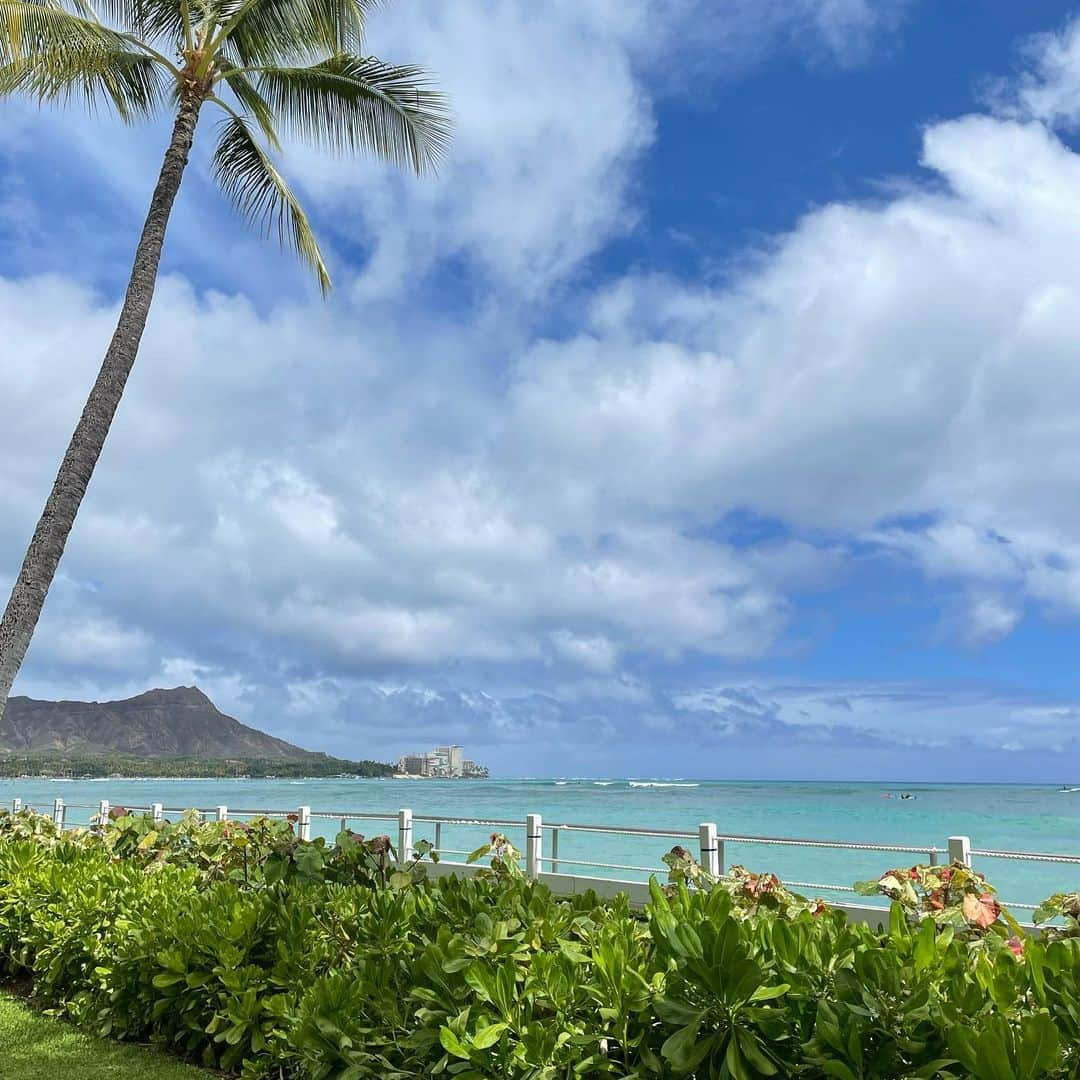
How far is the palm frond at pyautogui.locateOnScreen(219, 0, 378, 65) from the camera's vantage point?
11062mm

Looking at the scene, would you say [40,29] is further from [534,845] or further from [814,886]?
[534,845]

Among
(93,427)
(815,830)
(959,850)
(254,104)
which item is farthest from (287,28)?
(815,830)

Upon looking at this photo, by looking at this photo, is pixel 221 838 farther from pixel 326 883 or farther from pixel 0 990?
pixel 326 883

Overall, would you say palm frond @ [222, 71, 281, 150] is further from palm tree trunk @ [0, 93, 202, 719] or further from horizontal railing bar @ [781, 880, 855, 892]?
horizontal railing bar @ [781, 880, 855, 892]

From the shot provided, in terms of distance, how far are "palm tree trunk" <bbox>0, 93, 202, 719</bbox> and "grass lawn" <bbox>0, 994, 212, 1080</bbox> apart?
281 cm

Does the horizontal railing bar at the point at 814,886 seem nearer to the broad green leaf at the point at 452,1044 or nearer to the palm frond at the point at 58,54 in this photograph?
the broad green leaf at the point at 452,1044

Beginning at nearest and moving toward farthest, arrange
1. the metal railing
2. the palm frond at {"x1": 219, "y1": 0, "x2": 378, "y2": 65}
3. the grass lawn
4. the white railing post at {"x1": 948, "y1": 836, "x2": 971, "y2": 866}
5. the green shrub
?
the green shrub, the grass lawn, the white railing post at {"x1": 948, "y1": 836, "x2": 971, "y2": 866}, the metal railing, the palm frond at {"x1": 219, "y1": 0, "x2": 378, "y2": 65}

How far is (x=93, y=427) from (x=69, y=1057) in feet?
17.8

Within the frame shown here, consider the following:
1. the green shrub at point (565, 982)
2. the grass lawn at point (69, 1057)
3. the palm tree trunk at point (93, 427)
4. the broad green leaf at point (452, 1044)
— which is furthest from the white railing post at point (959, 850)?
the palm tree trunk at point (93, 427)

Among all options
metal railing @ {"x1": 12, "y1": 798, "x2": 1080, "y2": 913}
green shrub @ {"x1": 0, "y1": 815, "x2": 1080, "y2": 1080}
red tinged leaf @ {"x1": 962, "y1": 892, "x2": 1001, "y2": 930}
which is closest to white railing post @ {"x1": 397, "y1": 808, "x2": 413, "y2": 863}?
metal railing @ {"x1": 12, "y1": 798, "x2": 1080, "y2": 913}

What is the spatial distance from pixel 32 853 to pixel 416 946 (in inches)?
245

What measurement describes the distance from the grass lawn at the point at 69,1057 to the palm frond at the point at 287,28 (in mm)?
9778

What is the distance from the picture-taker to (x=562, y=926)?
12.3 ft

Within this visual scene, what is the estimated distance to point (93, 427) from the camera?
8945 mm
